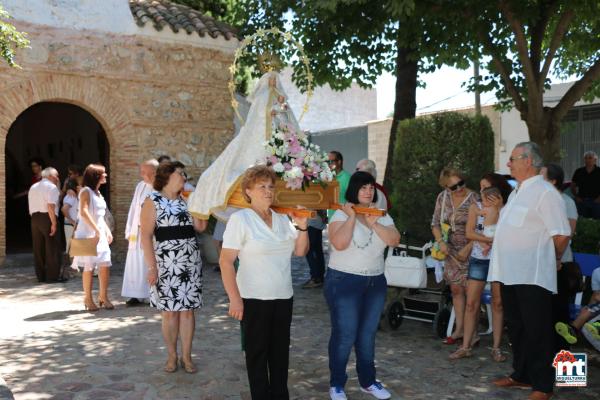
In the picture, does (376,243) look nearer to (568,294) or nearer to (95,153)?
(568,294)

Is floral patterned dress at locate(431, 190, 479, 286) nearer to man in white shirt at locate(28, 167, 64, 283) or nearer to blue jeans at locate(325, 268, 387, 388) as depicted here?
blue jeans at locate(325, 268, 387, 388)

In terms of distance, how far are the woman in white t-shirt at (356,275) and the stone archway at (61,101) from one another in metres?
8.74

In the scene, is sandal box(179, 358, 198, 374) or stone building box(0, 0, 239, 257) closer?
sandal box(179, 358, 198, 374)

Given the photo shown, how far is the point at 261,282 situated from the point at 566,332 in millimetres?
2678

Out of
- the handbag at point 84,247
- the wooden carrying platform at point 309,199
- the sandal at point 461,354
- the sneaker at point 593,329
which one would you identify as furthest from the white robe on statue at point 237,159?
the handbag at point 84,247

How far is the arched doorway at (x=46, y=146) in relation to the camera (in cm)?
1747

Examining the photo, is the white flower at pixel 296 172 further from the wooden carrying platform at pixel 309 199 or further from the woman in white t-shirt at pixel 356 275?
the woman in white t-shirt at pixel 356 275

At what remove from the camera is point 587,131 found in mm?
19609

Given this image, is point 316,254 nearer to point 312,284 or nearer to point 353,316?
point 312,284

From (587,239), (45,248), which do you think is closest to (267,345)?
(587,239)

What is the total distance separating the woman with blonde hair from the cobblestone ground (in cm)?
47

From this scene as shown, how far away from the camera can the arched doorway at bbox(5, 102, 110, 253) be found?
688 inches

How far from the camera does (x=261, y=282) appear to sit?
4160 mm

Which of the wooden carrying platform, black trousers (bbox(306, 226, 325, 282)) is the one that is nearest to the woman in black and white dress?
the wooden carrying platform
